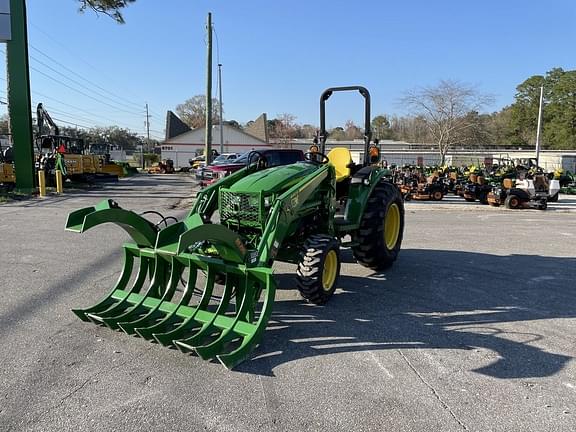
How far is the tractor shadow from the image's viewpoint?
12.8 ft

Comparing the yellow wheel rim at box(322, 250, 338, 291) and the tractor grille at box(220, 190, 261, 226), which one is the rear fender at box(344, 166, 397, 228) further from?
the tractor grille at box(220, 190, 261, 226)

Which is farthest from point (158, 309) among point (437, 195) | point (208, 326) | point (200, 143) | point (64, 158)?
point (200, 143)

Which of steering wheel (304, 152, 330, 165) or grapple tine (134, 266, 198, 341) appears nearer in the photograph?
grapple tine (134, 266, 198, 341)

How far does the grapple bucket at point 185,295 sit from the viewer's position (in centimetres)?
368

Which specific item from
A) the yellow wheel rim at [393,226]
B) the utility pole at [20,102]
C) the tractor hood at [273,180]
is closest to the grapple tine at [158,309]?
the tractor hood at [273,180]

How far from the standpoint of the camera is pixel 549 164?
42844mm

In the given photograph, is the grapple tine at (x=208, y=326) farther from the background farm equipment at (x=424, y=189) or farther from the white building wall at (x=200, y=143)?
the white building wall at (x=200, y=143)

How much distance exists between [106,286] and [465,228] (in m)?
8.29

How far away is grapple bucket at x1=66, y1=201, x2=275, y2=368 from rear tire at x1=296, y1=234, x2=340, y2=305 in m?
0.54

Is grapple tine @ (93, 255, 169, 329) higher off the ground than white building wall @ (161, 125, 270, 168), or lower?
lower

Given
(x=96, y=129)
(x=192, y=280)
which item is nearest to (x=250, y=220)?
(x=192, y=280)

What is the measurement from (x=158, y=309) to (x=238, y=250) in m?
0.87

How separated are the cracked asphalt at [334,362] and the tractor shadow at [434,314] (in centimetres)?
2

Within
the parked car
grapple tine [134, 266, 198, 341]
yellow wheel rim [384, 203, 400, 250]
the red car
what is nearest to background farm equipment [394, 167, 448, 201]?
the red car
